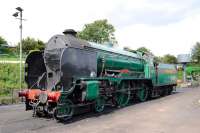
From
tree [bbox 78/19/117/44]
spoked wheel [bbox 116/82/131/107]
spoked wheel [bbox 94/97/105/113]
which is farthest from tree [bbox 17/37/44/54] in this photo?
spoked wheel [bbox 94/97/105/113]

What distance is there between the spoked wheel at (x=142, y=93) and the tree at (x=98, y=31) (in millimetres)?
49924

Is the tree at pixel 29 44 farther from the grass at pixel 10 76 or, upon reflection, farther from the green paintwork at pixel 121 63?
the green paintwork at pixel 121 63

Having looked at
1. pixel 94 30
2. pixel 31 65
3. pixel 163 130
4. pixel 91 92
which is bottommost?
pixel 163 130

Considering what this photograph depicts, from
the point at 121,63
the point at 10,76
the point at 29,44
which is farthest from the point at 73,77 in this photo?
the point at 29,44

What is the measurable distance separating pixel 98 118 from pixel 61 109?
1680 mm

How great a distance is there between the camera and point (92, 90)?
12812mm

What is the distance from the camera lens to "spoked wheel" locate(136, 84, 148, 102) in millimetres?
19047

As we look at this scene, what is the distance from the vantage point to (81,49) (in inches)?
512

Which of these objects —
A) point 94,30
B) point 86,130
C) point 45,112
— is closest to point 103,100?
point 45,112

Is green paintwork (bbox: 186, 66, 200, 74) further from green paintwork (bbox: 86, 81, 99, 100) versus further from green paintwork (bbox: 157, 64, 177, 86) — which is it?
green paintwork (bbox: 86, 81, 99, 100)

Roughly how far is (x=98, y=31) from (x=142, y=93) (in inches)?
2043

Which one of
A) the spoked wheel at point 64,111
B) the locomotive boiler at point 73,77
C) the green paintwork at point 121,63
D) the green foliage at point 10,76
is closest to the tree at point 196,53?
the green foliage at point 10,76

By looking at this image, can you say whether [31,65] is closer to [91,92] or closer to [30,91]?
[30,91]

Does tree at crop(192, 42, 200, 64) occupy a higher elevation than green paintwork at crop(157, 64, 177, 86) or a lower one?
higher
